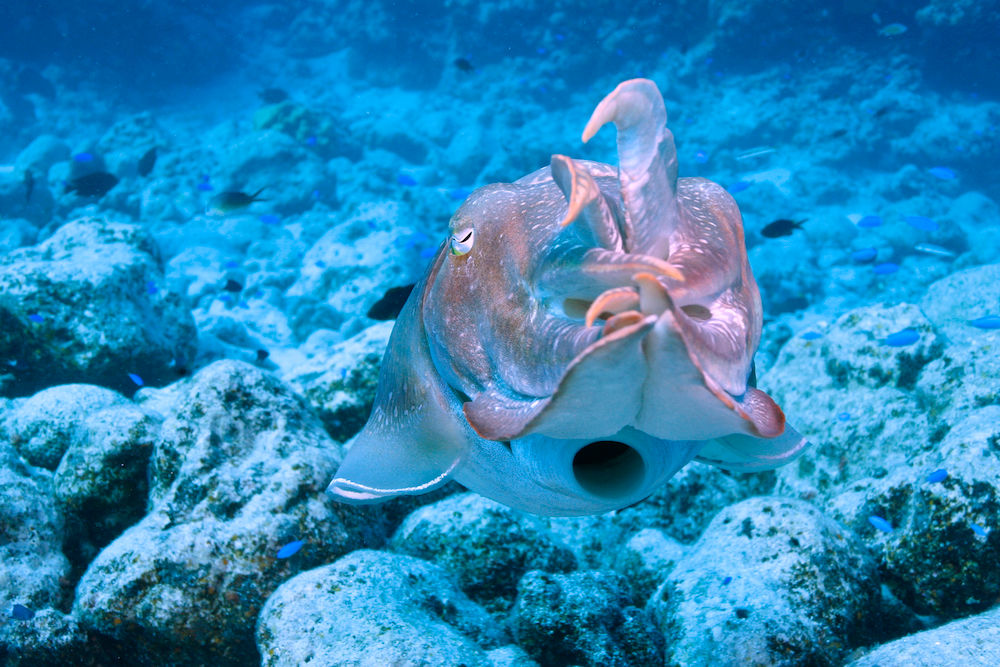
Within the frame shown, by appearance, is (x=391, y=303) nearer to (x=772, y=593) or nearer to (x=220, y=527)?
(x=220, y=527)

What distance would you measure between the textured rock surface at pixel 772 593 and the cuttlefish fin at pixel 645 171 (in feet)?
8.13

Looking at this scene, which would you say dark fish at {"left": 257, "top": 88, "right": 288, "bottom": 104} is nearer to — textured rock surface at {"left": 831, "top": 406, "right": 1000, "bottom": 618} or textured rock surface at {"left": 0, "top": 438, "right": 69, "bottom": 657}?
textured rock surface at {"left": 0, "top": 438, "right": 69, "bottom": 657}

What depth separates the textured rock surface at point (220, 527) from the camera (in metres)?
3.03

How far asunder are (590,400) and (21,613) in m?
3.90

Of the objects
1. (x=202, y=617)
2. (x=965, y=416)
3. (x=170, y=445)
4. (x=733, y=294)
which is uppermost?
(x=733, y=294)

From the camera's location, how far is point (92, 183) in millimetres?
10664

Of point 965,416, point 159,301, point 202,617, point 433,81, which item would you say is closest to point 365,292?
point 159,301

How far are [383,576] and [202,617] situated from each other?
1062mm

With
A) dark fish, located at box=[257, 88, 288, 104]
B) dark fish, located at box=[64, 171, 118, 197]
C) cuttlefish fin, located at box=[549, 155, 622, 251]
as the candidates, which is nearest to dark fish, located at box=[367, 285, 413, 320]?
cuttlefish fin, located at box=[549, 155, 622, 251]

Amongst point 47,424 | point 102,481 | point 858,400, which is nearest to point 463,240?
point 102,481

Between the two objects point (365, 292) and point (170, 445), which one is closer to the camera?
point (170, 445)

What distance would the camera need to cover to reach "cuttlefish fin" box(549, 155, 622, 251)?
0.96 metres

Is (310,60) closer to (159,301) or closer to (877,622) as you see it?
(159,301)

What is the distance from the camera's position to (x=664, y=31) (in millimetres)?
26344
